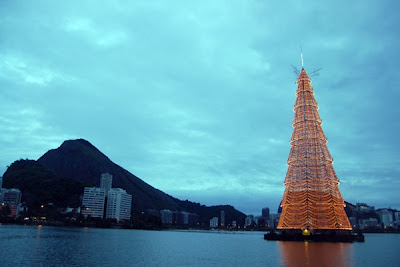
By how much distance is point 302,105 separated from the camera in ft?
250

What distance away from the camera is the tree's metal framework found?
67812mm

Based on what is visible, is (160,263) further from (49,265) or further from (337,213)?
(337,213)

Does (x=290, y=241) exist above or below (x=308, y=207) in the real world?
below

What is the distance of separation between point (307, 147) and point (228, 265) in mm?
40240

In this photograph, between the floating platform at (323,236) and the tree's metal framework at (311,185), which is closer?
the tree's metal framework at (311,185)

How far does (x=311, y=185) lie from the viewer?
225ft

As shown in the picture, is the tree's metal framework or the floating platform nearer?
the tree's metal framework

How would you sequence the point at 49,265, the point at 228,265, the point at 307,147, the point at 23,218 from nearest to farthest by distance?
the point at 49,265, the point at 228,265, the point at 307,147, the point at 23,218

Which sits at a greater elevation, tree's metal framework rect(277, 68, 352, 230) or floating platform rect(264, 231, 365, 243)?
tree's metal framework rect(277, 68, 352, 230)

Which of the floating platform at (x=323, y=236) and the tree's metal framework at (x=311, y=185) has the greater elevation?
the tree's metal framework at (x=311, y=185)

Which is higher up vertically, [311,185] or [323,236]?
[311,185]

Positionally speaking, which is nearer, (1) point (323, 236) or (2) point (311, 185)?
(1) point (323, 236)

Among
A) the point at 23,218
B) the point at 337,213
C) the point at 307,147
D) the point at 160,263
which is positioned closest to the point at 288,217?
→ the point at 337,213

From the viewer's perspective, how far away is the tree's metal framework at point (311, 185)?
67.8 meters
